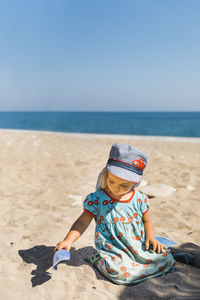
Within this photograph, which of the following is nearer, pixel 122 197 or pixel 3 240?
pixel 122 197

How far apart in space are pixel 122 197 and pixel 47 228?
151 centimetres

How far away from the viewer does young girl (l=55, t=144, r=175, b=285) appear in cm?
232

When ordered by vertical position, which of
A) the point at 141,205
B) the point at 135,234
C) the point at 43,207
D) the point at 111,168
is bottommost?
the point at 43,207

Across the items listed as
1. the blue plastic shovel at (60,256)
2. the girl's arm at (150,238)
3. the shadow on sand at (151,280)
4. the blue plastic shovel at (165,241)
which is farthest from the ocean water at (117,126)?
the blue plastic shovel at (60,256)

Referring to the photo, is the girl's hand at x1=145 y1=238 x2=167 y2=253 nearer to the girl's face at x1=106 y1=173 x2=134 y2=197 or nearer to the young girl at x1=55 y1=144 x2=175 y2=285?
the young girl at x1=55 y1=144 x2=175 y2=285

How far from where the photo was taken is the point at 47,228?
355 centimetres

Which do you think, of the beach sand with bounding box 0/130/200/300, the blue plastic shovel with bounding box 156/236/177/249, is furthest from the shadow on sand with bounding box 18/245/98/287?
the blue plastic shovel with bounding box 156/236/177/249

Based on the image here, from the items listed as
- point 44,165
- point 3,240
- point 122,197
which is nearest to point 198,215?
point 122,197

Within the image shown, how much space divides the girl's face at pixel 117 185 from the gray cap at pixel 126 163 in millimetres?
54

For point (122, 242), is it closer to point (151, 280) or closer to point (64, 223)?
point (151, 280)

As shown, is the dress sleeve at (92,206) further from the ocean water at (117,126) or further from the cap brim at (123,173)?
the ocean water at (117,126)

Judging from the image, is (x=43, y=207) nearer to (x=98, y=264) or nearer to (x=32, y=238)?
(x=32, y=238)

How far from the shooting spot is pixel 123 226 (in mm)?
2406

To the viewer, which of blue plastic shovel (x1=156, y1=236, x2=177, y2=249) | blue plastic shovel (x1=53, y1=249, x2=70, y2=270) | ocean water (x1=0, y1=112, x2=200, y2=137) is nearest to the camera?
blue plastic shovel (x1=53, y1=249, x2=70, y2=270)
